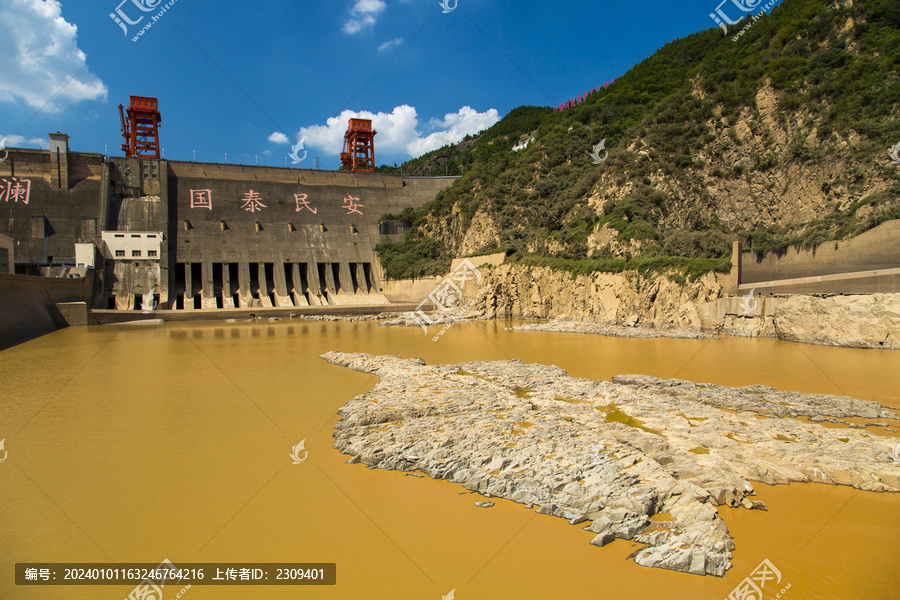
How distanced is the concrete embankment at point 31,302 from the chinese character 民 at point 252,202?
14.9 m

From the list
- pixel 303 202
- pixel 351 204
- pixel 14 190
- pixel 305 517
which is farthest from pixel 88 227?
pixel 305 517

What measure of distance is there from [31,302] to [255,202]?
21151 millimetres

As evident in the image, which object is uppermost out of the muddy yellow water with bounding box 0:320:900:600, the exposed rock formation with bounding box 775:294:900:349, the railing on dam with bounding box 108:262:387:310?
the railing on dam with bounding box 108:262:387:310

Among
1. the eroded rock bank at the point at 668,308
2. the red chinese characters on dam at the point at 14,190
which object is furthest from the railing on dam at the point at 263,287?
the eroded rock bank at the point at 668,308

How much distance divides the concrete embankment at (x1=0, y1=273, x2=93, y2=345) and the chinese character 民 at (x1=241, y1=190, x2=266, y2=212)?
48.8 feet

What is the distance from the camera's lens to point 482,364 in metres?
14.2

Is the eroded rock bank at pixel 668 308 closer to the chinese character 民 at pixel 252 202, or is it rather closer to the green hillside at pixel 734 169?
the green hillside at pixel 734 169

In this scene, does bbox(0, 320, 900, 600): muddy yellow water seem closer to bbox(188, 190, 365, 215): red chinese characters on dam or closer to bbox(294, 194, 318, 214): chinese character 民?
bbox(188, 190, 365, 215): red chinese characters on dam

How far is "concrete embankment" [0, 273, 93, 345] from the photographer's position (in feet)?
67.7

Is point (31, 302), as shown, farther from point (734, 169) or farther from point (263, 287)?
point (734, 169)

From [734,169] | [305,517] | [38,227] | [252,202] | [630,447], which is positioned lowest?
[305,517]

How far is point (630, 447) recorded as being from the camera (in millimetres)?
7121

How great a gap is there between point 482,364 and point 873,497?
922cm

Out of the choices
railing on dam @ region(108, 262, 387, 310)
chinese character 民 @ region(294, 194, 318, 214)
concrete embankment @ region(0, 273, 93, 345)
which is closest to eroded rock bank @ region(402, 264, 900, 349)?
railing on dam @ region(108, 262, 387, 310)
